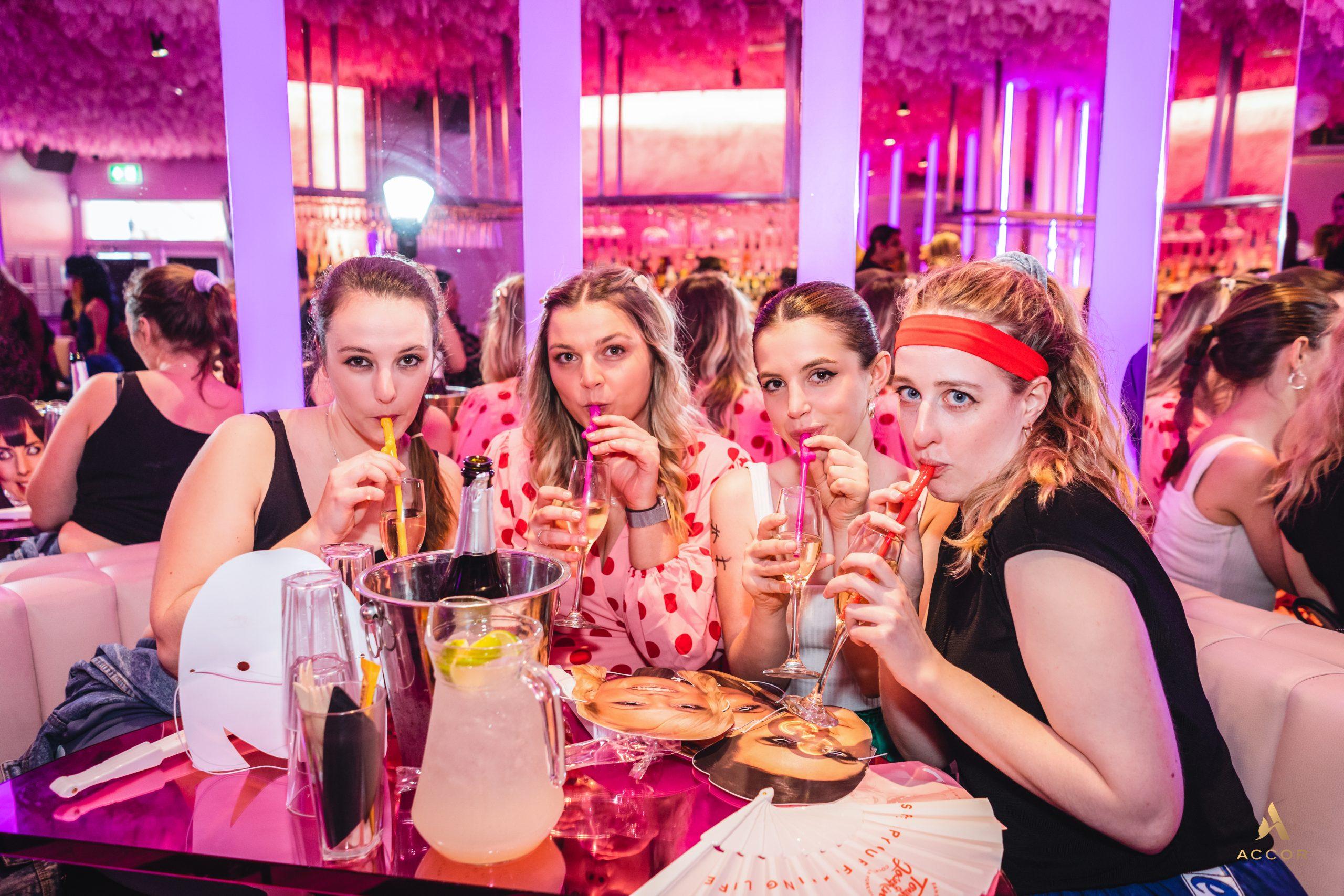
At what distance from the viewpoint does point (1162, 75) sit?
299 cm

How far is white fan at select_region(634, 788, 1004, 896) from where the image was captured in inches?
36.9

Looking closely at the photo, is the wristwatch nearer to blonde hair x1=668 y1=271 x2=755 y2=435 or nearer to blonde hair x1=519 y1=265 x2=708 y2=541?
blonde hair x1=519 y1=265 x2=708 y2=541

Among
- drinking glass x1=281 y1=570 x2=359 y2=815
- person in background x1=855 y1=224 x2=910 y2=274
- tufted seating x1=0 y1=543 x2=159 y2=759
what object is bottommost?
tufted seating x1=0 y1=543 x2=159 y2=759

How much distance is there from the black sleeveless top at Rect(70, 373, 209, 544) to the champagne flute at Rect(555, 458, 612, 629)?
2135 mm

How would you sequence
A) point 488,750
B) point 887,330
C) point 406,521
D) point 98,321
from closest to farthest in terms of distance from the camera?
point 488,750
point 406,521
point 887,330
point 98,321

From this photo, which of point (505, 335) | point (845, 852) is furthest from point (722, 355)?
point (845, 852)

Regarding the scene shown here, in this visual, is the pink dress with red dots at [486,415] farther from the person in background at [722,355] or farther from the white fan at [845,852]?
the white fan at [845,852]

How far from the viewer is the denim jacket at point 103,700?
1.67 m

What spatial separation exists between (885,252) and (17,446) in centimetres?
385

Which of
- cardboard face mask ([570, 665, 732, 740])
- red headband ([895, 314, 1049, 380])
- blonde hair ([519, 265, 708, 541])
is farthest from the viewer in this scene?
blonde hair ([519, 265, 708, 541])


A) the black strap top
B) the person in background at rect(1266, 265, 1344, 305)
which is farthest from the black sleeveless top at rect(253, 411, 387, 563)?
the person in background at rect(1266, 265, 1344, 305)

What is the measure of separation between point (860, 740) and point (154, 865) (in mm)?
956

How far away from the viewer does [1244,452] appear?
8.55ft

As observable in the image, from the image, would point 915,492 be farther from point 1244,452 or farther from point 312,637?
point 1244,452
